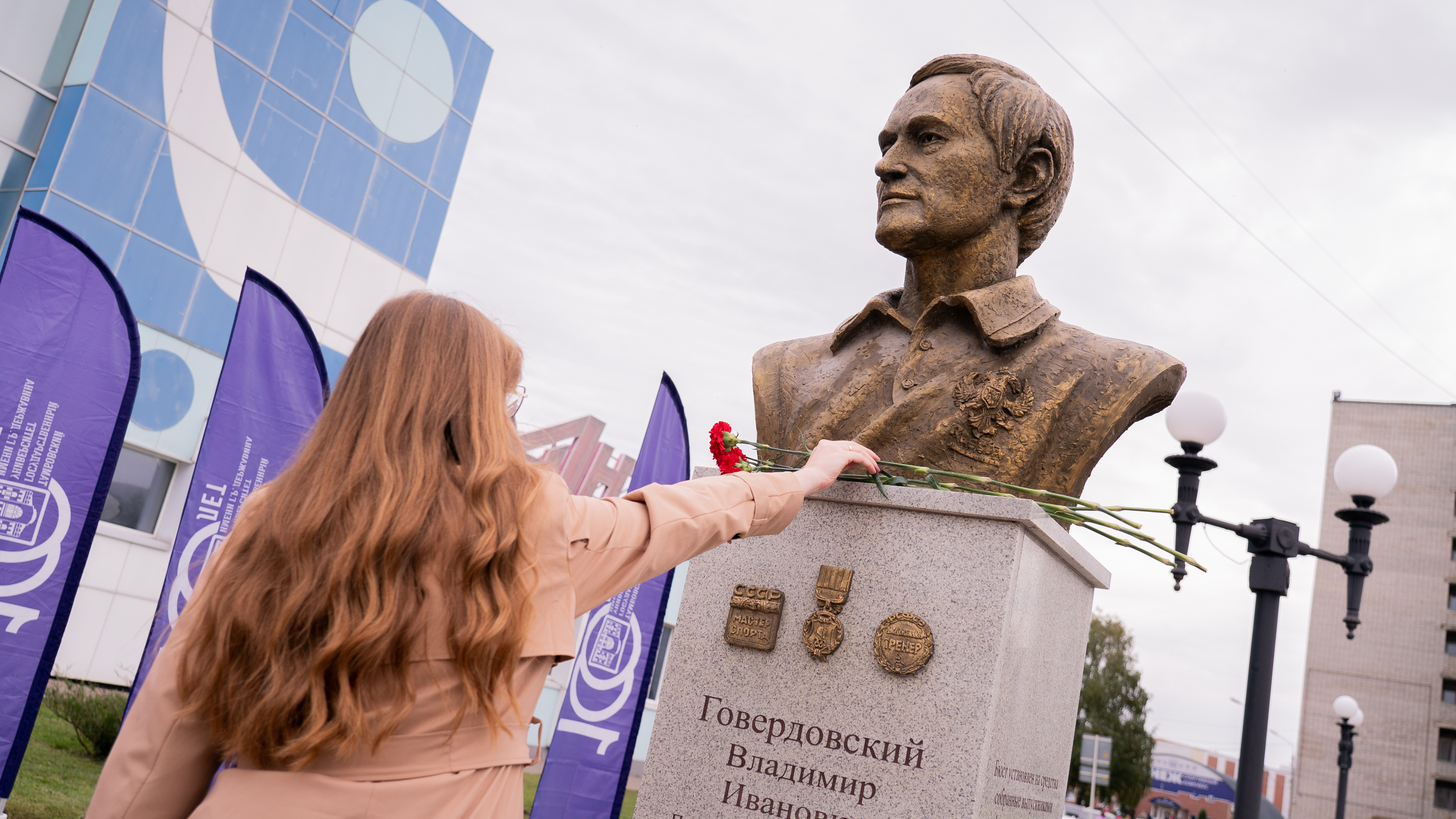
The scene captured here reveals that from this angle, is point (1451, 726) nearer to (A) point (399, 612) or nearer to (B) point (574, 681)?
(B) point (574, 681)

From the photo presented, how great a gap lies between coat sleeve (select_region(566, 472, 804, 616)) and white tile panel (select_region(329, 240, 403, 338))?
1434 cm

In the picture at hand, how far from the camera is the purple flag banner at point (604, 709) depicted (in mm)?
8078

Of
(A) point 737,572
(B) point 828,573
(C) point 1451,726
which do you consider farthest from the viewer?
(C) point 1451,726

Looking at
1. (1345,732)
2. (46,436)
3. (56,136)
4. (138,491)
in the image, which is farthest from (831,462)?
(1345,732)

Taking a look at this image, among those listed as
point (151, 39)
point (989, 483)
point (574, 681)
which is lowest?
point (574, 681)

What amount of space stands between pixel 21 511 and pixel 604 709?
4.13 m

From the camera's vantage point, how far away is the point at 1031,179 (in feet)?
11.9

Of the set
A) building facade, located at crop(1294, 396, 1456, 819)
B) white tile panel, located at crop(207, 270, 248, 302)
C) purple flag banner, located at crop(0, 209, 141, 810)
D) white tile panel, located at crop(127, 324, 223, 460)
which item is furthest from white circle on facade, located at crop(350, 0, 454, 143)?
building facade, located at crop(1294, 396, 1456, 819)

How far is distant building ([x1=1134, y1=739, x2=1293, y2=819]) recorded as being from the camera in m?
46.0

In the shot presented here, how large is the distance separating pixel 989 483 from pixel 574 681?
569 centimetres

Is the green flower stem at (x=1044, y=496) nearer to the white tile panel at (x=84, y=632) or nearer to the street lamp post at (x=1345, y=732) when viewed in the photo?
the white tile panel at (x=84, y=632)

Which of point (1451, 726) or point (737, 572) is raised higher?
point (1451, 726)

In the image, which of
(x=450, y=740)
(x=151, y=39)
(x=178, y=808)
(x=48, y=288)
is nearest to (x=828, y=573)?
(x=450, y=740)

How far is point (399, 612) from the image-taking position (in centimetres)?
150
